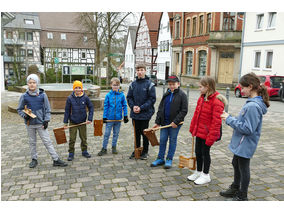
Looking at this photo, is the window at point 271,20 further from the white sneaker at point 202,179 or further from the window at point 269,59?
the white sneaker at point 202,179

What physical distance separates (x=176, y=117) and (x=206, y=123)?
72cm

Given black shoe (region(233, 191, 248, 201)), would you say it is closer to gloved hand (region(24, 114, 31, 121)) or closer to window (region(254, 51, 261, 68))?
gloved hand (region(24, 114, 31, 121))

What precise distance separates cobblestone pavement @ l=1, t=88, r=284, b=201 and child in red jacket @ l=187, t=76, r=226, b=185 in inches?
10.6

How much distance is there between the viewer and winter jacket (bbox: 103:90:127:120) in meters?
5.79

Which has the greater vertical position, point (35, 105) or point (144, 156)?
point (35, 105)

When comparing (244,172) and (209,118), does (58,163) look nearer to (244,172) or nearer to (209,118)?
(209,118)

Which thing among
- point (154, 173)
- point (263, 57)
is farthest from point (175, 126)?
point (263, 57)

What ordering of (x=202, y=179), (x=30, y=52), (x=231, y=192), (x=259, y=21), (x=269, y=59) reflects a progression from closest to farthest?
(x=231, y=192)
(x=202, y=179)
(x=269, y=59)
(x=259, y=21)
(x=30, y=52)

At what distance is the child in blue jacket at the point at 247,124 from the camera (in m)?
3.52

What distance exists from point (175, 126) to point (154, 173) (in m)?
0.89

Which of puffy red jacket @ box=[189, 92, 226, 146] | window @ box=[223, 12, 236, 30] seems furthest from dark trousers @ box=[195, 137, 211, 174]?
window @ box=[223, 12, 236, 30]

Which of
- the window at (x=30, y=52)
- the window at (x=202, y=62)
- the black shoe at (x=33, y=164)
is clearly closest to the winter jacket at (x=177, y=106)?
the black shoe at (x=33, y=164)

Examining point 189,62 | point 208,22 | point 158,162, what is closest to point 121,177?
point 158,162

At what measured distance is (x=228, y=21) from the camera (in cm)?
2795
